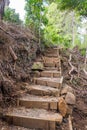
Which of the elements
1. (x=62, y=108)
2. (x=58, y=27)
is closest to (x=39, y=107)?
(x=62, y=108)

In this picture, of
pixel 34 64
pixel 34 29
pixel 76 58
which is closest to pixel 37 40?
pixel 34 29

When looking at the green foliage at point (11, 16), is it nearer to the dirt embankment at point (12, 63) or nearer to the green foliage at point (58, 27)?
the green foliage at point (58, 27)

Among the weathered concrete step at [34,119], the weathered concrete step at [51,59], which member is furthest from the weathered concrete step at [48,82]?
the weathered concrete step at [51,59]

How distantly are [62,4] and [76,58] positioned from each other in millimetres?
2276

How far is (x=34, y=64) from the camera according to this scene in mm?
5145

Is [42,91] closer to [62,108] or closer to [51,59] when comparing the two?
[62,108]

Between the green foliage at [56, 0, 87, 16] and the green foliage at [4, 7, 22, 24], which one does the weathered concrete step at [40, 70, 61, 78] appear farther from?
the green foliage at [4, 7, 22, 24]

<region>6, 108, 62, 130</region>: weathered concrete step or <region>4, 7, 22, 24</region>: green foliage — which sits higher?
<region>4, 7, 22, 24</region>: green foliage

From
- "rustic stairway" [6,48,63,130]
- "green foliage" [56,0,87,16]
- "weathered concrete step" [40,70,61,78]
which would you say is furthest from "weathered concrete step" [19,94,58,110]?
"green foliage" [56,0,87,16]

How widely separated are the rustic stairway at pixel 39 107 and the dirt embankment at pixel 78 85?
1.21 feet

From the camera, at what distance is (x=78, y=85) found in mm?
5691

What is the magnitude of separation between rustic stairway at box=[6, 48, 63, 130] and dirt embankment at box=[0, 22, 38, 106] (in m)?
0.25

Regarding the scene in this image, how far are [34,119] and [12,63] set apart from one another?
1.42 metres

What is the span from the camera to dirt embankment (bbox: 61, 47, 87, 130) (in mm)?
4047
